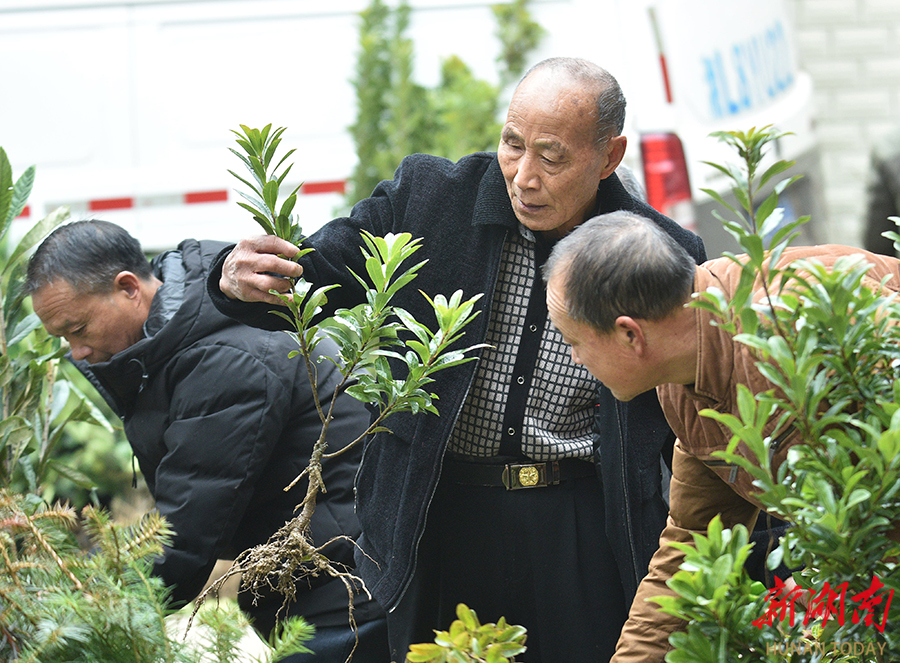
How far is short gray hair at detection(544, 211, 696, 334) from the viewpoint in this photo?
1433 millimetres

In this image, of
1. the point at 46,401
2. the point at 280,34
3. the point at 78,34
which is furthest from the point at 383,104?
the point at 46,401

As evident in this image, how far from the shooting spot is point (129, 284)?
237 centimetres

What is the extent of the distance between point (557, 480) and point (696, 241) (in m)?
0.58

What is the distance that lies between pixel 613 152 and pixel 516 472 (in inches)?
27.4

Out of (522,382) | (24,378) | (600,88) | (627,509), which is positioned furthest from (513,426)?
(24,378)

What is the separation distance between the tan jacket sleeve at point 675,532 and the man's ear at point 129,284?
1397 millimetres

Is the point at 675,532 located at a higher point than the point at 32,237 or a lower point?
lower

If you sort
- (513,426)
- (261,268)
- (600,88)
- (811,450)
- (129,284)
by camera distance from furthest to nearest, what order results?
(129,284)
(513,426)
(600,88)
(261,268)
(811,450)

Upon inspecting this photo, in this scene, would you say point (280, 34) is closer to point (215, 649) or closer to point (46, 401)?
point (46, 401)

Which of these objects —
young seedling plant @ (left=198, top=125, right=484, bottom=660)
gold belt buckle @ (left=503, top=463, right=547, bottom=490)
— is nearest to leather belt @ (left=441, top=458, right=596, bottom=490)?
gold belt buckle @ (left=503, top=463, right=547, bottom=490)

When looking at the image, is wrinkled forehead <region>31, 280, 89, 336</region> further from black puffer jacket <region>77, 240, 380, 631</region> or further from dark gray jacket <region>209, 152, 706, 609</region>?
dark gray jacket <region>209, 152, 706, 609</region>

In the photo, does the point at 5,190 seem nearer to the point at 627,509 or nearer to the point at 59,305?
the point at 59,305

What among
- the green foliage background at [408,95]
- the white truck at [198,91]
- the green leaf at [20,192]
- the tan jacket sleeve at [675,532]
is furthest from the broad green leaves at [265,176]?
the green foliage background at [408,95]

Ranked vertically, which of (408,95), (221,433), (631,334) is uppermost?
(408,95)
